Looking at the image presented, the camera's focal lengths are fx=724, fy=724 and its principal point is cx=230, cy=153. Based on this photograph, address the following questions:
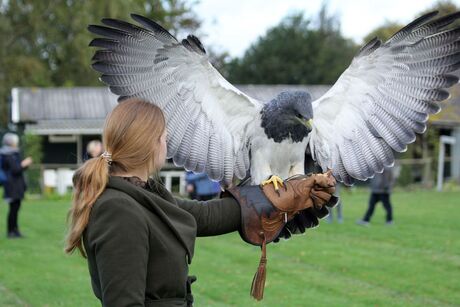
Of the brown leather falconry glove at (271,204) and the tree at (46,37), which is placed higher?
the tree at (46,37)

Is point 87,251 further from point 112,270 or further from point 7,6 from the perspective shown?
point 7,6

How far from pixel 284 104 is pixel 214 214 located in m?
1.64

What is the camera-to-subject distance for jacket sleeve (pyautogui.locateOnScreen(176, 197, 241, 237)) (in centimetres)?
325

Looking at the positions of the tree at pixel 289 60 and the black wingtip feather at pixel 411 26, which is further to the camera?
the tree at pixel 289 60

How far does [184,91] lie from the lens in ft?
16.8

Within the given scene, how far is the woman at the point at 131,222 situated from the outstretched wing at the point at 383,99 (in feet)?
7.79

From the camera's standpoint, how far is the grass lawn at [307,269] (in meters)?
7.88

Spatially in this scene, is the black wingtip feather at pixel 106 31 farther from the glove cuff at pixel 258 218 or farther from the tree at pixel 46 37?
the tree at pixel 46 37

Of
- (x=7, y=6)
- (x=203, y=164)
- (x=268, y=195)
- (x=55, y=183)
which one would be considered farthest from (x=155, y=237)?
(x=7, y=6)

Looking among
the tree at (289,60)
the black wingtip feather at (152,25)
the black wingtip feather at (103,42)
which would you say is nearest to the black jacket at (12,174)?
the black wingtip feather at (103,42)

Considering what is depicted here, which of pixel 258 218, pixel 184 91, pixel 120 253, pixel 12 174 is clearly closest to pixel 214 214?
pixel 258 218

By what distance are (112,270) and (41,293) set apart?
5.91m

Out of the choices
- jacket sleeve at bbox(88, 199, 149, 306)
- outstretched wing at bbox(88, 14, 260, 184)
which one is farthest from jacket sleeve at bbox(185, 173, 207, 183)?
jacket sleeve at bbox(88, 199, 149, 306)

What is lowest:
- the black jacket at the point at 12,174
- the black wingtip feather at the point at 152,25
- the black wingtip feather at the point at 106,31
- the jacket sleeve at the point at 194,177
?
the jacket sleeve at the point at 194,177
